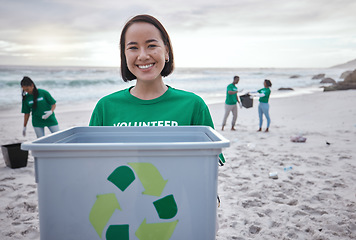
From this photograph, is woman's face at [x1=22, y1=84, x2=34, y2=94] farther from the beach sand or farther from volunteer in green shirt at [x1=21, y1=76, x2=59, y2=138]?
the beach sand

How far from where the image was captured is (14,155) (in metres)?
4.46

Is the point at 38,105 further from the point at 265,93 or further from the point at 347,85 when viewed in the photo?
the point at 347,85

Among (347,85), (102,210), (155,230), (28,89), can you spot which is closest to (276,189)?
(155,230)

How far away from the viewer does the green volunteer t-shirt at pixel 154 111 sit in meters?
1.39

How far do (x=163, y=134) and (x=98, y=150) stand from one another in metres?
0.45

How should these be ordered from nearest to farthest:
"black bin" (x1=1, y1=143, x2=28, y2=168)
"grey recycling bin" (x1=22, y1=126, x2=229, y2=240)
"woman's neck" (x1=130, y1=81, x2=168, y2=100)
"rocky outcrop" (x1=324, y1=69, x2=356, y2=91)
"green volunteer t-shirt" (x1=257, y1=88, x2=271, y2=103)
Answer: "grey recycling bin" (x1=22, y1=126, x2=229, y2=240) < "woman's neck" (x1=130, y1=81, x2=168, y2=100) < "black bin" (x1=1, y1=143, x2=28, y2=168) < "green volunteer t-shirt" (x1=257, y1=88, x2=271, y2=103) < "rocky outcrop" (x1=324, y1=69, x2=356, y2=91)

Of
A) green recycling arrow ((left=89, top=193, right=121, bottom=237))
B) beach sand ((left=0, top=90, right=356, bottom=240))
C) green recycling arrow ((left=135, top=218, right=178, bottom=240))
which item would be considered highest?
green recycling arrow ((left=89, top=193, right=121, bottom=237))

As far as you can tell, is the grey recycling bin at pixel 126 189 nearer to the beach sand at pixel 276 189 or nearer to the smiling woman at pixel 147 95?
the smiling woman at pixel 147 95

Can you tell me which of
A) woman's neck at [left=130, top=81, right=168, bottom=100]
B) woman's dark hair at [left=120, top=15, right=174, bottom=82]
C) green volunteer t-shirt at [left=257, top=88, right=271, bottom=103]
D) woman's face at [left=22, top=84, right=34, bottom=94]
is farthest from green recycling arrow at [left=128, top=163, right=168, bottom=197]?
green volunteer t-shirt at [left=257, top=88, right=271, bottom=103]

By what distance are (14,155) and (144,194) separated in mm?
4553

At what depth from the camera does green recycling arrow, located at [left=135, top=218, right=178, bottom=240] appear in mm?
813

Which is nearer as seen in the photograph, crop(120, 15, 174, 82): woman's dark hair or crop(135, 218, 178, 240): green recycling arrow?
crop(135, 218, 178, 240): green recycling arrow

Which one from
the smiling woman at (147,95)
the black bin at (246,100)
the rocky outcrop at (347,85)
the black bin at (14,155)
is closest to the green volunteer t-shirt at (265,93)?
the black bin at (246,100)

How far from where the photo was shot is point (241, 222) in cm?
288
